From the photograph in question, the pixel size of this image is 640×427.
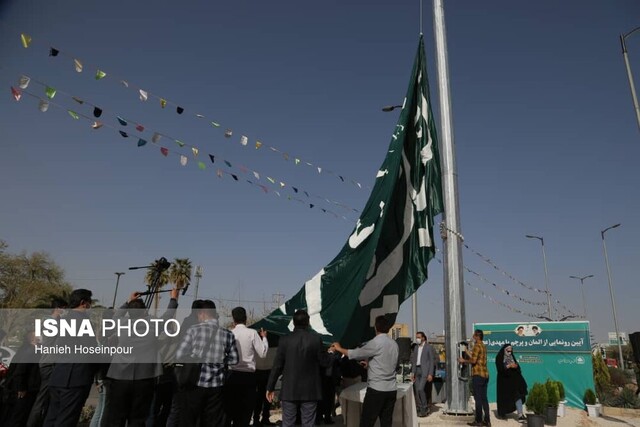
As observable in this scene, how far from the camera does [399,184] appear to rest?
7324 mm

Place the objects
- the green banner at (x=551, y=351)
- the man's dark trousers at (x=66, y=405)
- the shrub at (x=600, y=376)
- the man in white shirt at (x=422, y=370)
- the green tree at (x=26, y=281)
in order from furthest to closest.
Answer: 1. the green tree at (x=26, y=281)
2. the shrub at (x=600, y=376)
3. the green banner at (x=551, y=351)
4. the man in white shirt at (x=422, y=370)
5. the man's dark trousers at (x=66, y=405)

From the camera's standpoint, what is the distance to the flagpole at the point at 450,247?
7109mm

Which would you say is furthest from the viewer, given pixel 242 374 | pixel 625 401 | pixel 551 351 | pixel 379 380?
pixel 551 351

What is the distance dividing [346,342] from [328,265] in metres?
1.53

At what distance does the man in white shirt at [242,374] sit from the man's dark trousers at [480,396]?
387cm

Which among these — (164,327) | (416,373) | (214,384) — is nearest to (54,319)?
(164,327)

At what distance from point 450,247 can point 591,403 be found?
6.51 meters

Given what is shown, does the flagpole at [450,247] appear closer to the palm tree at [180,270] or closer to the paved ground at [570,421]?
the paved ground at [570,421]

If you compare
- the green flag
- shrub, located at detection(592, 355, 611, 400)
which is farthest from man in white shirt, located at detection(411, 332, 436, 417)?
shrub, located at detection(592, 355, 611, 400)

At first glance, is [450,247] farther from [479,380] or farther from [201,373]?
[201,373]

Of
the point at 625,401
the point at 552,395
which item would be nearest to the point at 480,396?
the point at 552,395

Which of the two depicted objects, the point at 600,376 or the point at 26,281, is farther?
the point at 26,281

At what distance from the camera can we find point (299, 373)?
17.3 feet

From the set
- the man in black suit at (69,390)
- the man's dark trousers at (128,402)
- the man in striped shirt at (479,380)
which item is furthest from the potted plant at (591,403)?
the man in black suit at (69,390)
